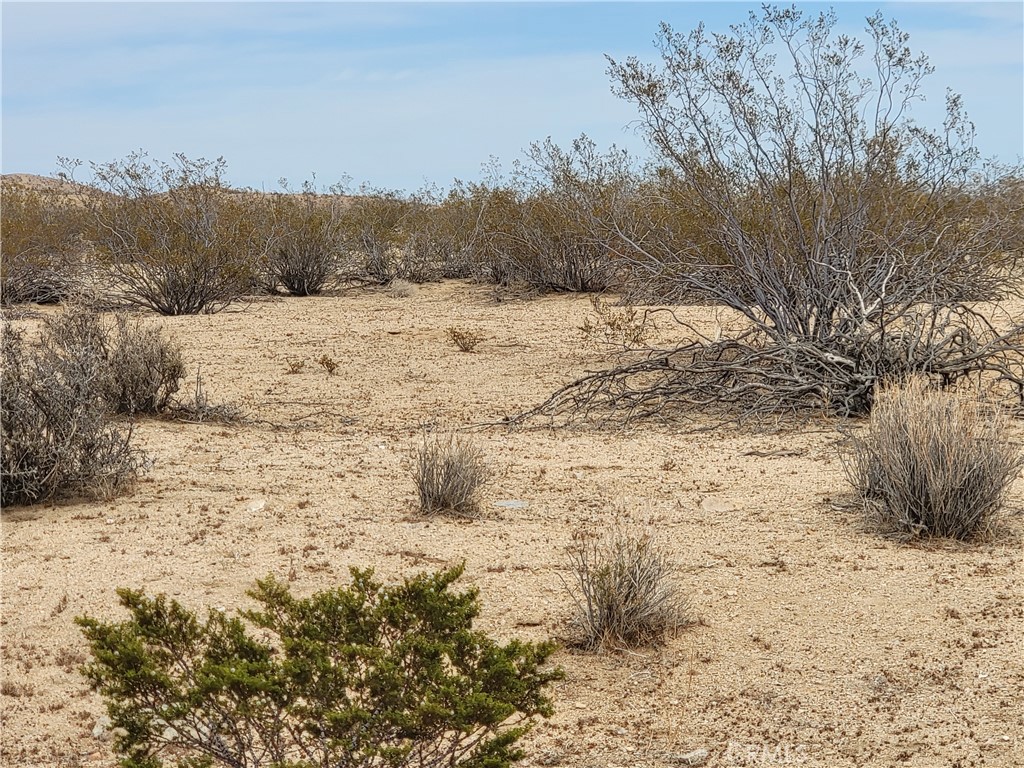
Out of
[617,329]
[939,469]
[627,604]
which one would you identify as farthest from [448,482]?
[617,329]

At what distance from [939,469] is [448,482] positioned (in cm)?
263

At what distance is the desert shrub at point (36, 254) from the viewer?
1997 centimetres

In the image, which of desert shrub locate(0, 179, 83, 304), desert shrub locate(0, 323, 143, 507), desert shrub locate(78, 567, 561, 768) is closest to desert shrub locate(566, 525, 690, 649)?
desert shrub locate(78, 567, 561, 768)

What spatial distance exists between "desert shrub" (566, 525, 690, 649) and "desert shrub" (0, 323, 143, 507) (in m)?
3.41

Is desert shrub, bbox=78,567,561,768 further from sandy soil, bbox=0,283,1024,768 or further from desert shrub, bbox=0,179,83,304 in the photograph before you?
desert shrub, bbox=0,179,83,304

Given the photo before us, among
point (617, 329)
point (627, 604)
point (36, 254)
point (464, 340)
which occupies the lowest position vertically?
point (627, 604)

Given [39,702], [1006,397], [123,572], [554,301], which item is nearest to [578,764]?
[39,702]

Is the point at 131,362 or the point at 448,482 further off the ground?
the point at 131,362

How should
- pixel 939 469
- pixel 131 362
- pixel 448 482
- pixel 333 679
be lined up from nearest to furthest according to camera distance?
pixel 333 679 < pixel 939 469 < pixel 448 482 < pixel 131 362

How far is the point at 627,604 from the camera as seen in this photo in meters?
4.92

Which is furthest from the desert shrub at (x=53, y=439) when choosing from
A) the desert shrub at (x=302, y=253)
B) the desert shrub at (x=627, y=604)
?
the desert shrub at (x=302, y=253)

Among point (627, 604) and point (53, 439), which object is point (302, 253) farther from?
point (627, 604)

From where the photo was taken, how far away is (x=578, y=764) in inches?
156

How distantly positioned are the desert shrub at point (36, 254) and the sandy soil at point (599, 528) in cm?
1121
